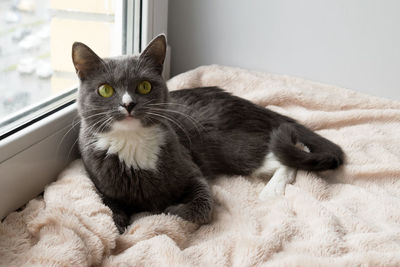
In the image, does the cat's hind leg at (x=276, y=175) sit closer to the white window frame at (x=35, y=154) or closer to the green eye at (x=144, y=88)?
the green eye at (x=144, y=88)

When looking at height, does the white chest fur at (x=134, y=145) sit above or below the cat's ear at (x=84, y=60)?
below

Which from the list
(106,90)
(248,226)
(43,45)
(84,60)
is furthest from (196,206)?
(43,45)

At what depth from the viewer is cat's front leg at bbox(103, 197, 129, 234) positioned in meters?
1.27

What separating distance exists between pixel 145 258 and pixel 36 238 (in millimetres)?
301

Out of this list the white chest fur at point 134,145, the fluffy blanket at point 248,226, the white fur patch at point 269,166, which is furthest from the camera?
the white fur patch at point 269,166

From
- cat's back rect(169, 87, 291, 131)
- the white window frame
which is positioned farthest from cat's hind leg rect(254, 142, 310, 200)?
the white window frame

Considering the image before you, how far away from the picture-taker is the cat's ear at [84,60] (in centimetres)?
125

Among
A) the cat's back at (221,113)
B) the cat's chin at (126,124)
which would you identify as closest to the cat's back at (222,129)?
the cat's back at (221,113)

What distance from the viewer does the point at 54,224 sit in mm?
1163

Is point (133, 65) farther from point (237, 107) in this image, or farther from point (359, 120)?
point (359, 120)

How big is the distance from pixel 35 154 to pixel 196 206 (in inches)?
20.4

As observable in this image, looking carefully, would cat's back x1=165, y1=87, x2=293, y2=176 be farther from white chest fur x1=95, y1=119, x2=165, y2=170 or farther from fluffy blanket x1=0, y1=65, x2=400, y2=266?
white chest fur x1=95, y1=119, x2=165, y2=170

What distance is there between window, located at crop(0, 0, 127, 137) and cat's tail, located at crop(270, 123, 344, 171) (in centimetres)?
76

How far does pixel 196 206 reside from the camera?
1.32 meters
